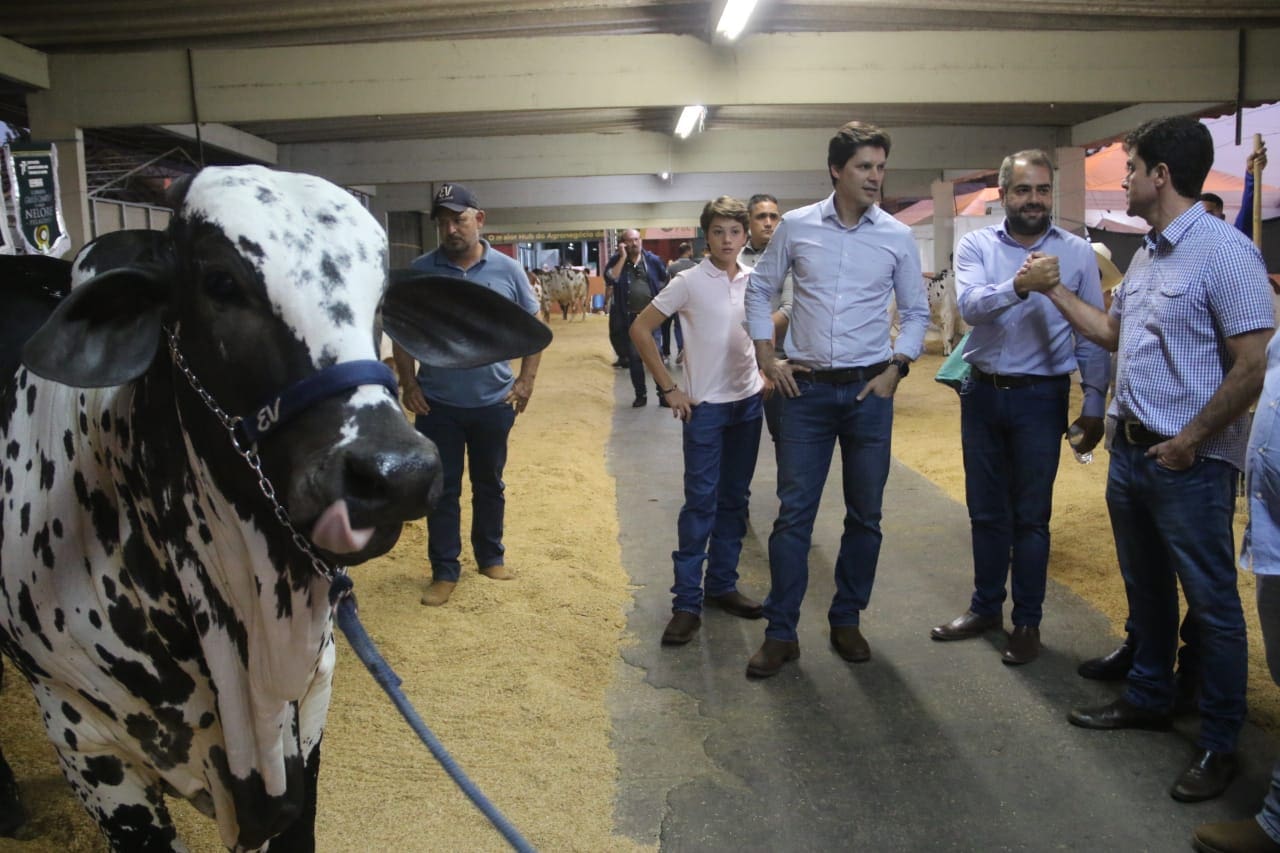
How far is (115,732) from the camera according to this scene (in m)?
2.04

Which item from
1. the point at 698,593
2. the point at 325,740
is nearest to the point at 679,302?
the point at 698,593

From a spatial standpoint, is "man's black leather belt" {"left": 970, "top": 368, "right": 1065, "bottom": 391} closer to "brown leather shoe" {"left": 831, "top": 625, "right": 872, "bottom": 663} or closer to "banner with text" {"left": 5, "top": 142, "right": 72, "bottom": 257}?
"brown leather shoe" {"left": 831, "top": 625, "right": 872, "bottom": 663}

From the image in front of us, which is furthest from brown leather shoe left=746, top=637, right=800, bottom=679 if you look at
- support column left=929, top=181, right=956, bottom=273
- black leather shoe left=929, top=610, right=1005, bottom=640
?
support column left=929, top=181, right=956, bottom=273

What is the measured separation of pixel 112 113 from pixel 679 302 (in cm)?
623

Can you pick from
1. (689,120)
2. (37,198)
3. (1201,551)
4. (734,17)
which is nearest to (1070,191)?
(689,120)

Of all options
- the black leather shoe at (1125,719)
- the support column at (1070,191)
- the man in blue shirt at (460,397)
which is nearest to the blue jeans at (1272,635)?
the black leather shoe at (1125,719)

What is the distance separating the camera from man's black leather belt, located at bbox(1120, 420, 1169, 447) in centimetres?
314

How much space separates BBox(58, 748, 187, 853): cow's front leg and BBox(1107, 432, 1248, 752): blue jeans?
274 cm

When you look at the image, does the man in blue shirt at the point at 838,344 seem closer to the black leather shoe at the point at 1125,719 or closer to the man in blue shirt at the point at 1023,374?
the man in blue shirt at the point at 1023,374

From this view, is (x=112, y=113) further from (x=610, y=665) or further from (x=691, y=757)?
(x=691, y=757)

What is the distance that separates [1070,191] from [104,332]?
1346 cm

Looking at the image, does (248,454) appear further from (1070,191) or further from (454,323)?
(1070,191)

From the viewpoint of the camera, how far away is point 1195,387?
306 cm

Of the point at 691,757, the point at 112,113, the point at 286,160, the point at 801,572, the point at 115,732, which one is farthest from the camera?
the point at 286,160
